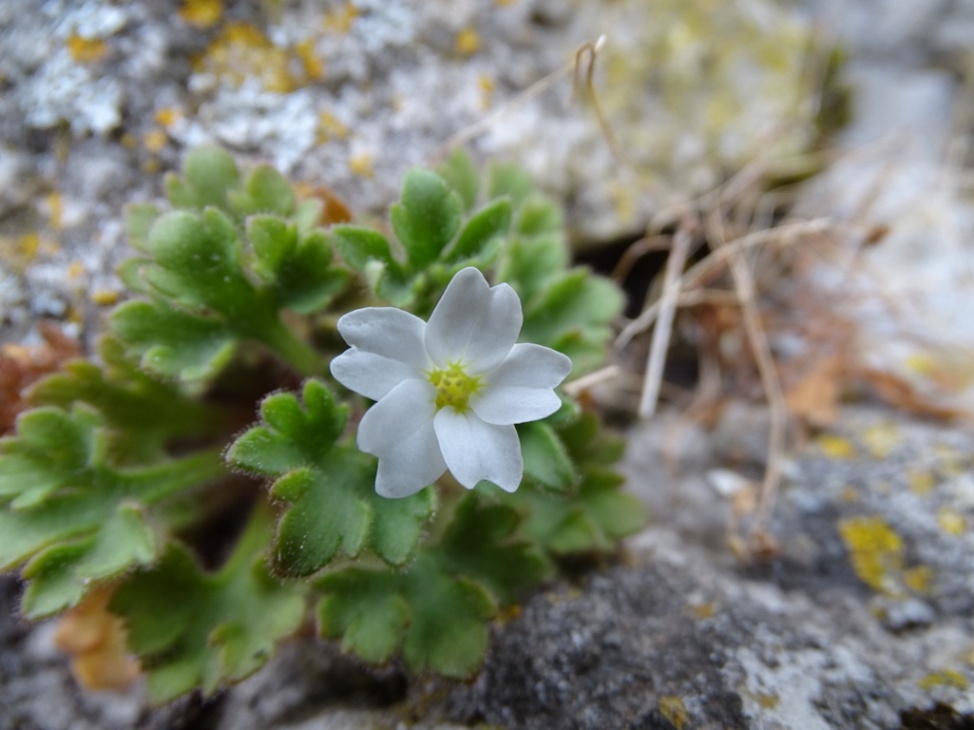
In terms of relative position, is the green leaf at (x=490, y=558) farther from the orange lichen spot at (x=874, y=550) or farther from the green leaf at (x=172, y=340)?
the orange lichen spot at (x=874, y=550)

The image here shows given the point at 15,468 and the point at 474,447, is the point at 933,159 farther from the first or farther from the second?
the point at 15,468

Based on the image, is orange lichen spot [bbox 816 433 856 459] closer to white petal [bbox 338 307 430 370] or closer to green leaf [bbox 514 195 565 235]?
green leaf [bbox 514 195 565 235]

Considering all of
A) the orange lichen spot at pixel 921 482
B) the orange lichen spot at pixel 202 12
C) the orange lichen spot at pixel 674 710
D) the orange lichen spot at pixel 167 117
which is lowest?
the orange lichen spot at pixel 921 482

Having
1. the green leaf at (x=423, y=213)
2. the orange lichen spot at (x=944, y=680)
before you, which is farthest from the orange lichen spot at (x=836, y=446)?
the green leaf at (x=423, y=213)

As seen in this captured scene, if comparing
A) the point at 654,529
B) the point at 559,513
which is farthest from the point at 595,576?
the point at 654,529

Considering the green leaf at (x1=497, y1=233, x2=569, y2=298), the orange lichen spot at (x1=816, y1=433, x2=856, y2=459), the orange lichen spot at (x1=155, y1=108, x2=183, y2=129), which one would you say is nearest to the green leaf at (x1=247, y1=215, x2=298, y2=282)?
the green leaf at (x1=497, y1=233, x2=569, y2=298)

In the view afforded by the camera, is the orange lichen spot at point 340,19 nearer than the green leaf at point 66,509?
No

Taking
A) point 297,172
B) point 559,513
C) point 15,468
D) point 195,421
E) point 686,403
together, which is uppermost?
point 297,172
